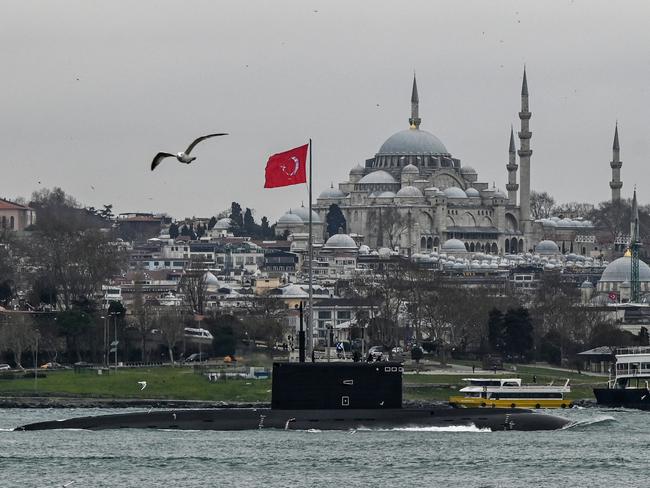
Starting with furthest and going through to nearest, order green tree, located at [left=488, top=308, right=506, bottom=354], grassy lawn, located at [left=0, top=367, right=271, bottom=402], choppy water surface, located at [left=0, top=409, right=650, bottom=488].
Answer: green tree, located at [left=488, top=308, right=506, bottom=354] → grassy lawn, located at [left=0, top=367, right=271, bottom=402] → choppy water surface, located at [left=0, top=409, right=650, bottom=488]

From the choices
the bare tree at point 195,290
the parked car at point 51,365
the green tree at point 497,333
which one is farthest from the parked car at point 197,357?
the bare tree at point 195,290

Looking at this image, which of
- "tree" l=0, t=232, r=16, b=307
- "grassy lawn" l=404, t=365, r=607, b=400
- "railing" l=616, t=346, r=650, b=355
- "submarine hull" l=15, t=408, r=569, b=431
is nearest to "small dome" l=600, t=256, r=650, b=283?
"tree" l=0, t=232, r=16, b=307

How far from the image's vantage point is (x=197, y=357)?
4109 inches

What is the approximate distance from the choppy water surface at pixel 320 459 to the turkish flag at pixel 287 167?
6.06 meters

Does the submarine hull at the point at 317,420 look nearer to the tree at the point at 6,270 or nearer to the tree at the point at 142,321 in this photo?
the tree at the point at 142,321

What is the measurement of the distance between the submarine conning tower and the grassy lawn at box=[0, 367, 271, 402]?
25853 mm

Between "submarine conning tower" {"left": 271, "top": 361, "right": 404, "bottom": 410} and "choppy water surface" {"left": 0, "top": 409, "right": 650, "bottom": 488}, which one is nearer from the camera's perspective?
"choppy water surface" {"left": 0, "top": 409, "right": 650, "bottom": 488}

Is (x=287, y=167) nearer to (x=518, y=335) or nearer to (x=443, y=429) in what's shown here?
(x=443, y=429)

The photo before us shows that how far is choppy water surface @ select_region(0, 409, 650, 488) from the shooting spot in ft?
169

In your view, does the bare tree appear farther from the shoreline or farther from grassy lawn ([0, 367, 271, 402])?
the shoreline

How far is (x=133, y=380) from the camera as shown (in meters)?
87.9

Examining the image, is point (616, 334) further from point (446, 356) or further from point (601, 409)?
point (601, 409)

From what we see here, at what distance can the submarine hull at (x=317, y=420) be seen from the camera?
57.3m

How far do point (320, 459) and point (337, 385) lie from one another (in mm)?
3379
